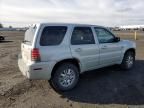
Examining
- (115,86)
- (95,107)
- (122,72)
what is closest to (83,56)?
(115,86)

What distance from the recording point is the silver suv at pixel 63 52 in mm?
5199

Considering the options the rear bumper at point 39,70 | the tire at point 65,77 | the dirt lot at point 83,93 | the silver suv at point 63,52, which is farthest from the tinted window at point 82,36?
the dirt lot at point 83,93

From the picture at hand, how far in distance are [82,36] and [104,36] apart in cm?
113

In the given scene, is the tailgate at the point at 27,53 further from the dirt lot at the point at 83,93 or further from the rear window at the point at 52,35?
the dirt lot at the point at 83,93

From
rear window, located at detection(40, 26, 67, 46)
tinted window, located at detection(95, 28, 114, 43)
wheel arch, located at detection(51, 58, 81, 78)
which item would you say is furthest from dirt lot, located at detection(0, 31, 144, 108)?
rear window, located at detection(40, 26, 67, 46)

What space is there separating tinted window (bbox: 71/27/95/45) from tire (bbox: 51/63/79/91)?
2.36ft

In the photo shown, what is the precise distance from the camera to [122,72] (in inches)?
314

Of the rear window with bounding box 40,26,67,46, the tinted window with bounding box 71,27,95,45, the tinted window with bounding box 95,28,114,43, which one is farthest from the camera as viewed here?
the tinted window with bounding box 95,28,114,43

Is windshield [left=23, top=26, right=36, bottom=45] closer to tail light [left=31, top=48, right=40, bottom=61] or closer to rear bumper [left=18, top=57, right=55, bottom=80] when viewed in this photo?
tail light [left=31, top=48, right=40, bottom=61]

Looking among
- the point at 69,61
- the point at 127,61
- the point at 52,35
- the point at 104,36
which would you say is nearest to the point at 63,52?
the point at 69,61

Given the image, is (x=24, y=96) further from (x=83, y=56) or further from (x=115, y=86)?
(x=115, y=86)

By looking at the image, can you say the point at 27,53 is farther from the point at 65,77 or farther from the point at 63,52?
the point at 65,77

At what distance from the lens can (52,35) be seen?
5.46 m

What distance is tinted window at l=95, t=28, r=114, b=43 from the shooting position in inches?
263
